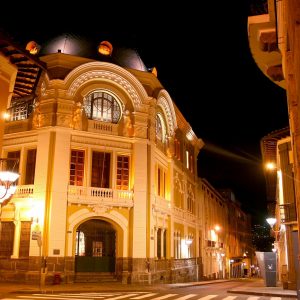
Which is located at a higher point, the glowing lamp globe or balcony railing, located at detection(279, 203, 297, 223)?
the glowing lamp globe

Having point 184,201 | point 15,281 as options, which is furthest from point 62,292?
point 184,201

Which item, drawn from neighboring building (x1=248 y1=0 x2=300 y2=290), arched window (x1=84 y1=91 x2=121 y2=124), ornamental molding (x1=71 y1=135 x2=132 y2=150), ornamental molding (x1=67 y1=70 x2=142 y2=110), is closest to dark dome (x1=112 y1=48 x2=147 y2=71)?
ornamental molding (x1=67 y1=70 x2=142 y2=110)

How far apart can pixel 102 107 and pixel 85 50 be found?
457cm

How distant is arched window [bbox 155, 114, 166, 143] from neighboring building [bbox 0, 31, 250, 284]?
1.40 meters

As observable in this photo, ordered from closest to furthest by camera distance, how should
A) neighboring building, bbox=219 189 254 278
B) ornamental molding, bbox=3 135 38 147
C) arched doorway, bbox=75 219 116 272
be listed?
arched doorway, bbox=75 219 116 272, ornamental molding, bbox=3 135 38 147, neighboring building, bbox=219 189 254 278

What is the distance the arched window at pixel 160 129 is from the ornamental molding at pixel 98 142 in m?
4.42

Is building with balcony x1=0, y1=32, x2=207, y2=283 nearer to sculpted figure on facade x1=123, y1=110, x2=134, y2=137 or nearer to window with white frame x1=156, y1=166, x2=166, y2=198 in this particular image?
sculpted figure on facade x1=123, y1=110, x2=134, y2=137

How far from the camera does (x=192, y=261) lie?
136 feet

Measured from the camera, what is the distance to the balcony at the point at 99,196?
1099 inches

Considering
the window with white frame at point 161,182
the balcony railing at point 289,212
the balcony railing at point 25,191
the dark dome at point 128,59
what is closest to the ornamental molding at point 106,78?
the dark dome at point 128,59

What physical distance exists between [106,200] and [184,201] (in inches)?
558

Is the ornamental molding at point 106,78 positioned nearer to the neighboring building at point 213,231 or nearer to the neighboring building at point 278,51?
the neighboring building at point 278,51

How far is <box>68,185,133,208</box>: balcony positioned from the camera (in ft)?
91.6

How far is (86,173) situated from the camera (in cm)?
2905
